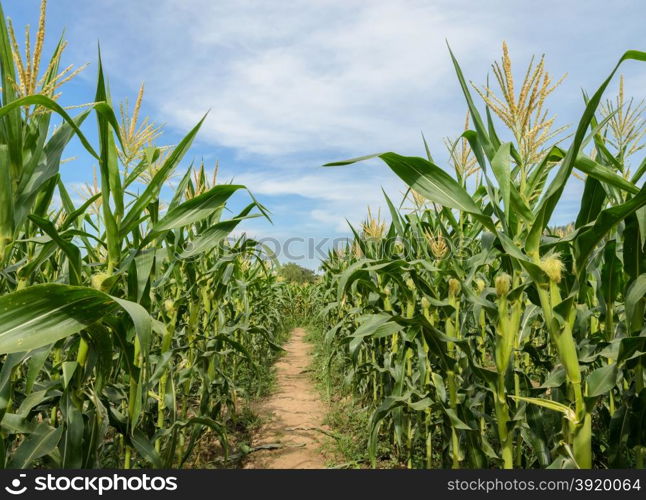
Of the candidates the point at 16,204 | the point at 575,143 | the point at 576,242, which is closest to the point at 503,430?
the point at 576,242

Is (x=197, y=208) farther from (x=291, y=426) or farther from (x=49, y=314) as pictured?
(x=291, y=426)

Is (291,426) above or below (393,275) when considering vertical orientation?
below

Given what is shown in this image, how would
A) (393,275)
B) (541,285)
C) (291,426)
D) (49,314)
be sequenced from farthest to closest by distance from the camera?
(291,426) < (393,275) < (541,285) < (49,314)

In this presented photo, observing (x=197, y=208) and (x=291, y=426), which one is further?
(x=291, y=426)

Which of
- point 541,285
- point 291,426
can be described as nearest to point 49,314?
point 541,285

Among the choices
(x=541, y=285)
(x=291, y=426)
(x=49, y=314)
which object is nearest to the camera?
(x=49, y=314)

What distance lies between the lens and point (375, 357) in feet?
13.5

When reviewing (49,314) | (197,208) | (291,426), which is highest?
(197,208)

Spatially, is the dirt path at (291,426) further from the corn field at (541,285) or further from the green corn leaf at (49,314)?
the green corn leaf at (49,314)

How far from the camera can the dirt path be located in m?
3.79

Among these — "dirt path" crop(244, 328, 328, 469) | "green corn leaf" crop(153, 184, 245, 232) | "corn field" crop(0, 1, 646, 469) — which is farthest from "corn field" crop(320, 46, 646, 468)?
"dirt path" crop(244, 328, 328, 469)

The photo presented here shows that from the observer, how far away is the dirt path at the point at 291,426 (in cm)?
379

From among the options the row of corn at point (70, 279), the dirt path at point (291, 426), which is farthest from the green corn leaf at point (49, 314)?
the dirt path at point (291, 426)

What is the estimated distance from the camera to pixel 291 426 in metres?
4.70
